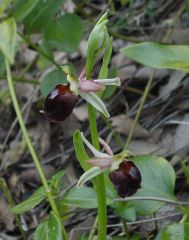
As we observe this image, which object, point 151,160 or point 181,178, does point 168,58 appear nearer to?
point 151,160

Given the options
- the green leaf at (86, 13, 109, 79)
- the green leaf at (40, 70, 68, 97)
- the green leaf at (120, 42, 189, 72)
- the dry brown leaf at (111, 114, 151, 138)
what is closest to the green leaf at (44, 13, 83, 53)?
the green leaf at (40, 70, 68, 97)

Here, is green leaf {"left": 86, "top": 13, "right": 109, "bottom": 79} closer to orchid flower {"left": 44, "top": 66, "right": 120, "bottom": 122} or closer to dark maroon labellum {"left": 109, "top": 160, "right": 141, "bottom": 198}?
orchid flower {"left": 44, "top": 66, "right": 120, "bottom": 122}

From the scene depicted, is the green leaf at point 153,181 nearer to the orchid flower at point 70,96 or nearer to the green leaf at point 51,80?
the orchid flower at point 70,96

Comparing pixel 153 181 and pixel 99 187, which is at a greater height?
pixel 99 187

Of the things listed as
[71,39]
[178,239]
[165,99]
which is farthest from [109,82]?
[165,99]

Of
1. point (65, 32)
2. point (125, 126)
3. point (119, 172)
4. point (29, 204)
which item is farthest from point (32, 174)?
point (119, 172)

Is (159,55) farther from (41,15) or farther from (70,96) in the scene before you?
(41,15)
